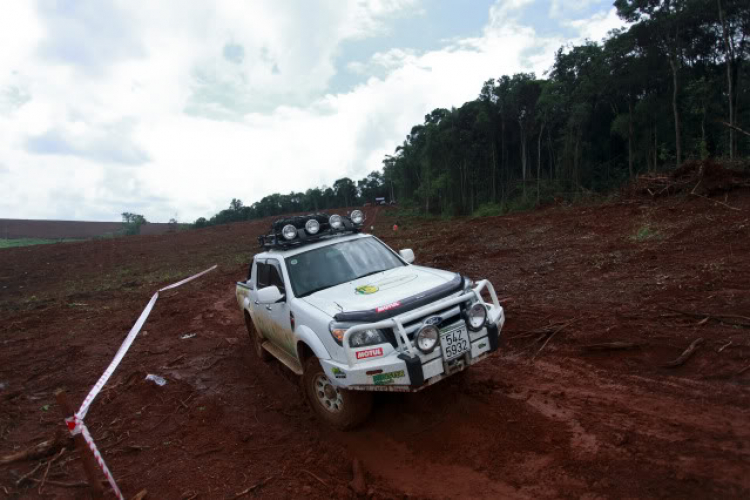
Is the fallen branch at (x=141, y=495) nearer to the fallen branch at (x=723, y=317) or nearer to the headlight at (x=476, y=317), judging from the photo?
the headlight at (x=476, y=317)

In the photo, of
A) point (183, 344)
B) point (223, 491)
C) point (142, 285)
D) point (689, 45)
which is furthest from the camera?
point (689, 45)

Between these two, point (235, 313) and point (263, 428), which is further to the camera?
point (235, 313)

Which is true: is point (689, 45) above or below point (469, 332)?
above

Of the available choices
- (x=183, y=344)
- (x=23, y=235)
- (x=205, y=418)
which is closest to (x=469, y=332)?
(x=205, y=418)

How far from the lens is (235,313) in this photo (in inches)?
429

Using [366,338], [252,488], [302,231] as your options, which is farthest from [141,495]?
[302,231]

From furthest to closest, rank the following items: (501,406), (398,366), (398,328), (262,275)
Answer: (262,275)
(501,406)
(398,328)
(398,366)

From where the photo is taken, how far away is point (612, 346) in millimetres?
5070

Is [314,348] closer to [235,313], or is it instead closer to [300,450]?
[300,450]

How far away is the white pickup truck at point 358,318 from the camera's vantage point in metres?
3.72

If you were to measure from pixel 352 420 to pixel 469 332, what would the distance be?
54.4 inches

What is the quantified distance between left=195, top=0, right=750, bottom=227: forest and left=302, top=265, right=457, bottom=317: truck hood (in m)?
21.9

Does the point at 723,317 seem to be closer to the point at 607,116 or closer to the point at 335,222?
the point at 335,222

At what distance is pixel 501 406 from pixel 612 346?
1.73m
